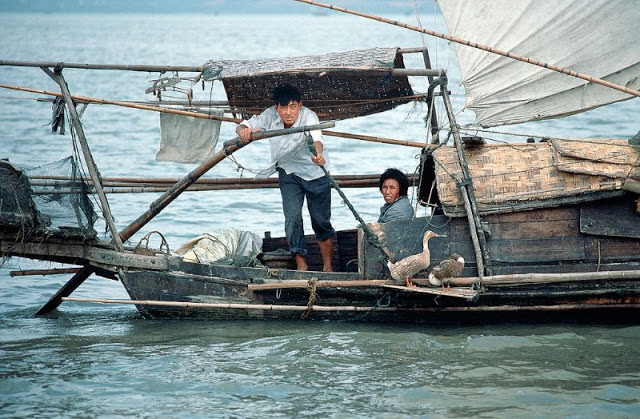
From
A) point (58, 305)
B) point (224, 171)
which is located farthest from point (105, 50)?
point (58, 305)

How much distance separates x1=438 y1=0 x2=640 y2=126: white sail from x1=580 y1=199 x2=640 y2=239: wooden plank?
133 cm

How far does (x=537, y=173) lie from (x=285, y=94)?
205 cm

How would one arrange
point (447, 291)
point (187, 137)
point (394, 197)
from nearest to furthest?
point (447, 291) → point (394, 197) → point (187, 137)

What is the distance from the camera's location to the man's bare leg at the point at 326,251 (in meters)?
7.75

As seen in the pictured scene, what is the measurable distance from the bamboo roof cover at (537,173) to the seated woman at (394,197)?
43cm

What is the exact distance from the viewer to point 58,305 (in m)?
8.74

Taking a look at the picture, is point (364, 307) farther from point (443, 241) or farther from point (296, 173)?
point (296, 173)

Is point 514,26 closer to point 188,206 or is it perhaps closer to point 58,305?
point 58,305

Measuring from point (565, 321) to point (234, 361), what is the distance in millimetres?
2618

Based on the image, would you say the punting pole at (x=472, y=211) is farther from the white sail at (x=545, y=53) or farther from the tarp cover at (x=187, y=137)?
the tarp cover at (x=187, y=137)

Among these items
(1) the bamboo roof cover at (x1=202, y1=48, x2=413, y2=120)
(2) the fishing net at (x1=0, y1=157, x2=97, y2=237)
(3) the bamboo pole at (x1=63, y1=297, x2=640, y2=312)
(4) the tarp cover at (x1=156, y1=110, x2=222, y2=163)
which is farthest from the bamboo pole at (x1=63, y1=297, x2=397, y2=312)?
(1) the bamboo roof cover at (x1=202, y1=48, x2=413, y2=120)

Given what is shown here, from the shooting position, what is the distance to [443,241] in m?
7.15

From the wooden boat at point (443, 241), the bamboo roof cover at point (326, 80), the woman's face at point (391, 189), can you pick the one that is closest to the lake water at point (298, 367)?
the wooden boat at point (443, 241)

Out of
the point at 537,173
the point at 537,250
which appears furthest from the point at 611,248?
the point at 537,173
